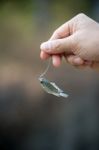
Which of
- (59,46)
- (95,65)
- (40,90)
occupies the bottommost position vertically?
(40,90)

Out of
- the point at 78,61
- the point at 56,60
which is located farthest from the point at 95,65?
the point at 56,60

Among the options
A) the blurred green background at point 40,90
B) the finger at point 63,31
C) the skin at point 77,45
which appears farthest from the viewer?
the blurred green background at point 40,90

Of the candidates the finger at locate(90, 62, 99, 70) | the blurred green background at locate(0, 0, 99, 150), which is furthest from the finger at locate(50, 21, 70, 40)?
the blurred green background at locate(0, 0, 99, 150)

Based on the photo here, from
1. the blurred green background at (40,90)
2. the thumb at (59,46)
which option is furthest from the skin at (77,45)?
the blurred green background at (40,90)

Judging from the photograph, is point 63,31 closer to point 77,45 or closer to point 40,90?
point 77,45

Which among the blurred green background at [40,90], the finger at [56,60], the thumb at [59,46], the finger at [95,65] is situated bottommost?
the blurred green background at [40,90]

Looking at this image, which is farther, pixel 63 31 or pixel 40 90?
pixel 40 90

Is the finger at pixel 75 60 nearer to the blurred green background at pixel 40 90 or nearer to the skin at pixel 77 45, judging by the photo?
the skin at pixel 77 45

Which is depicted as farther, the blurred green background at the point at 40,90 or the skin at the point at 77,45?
the blurred green background at the point at 40,90
